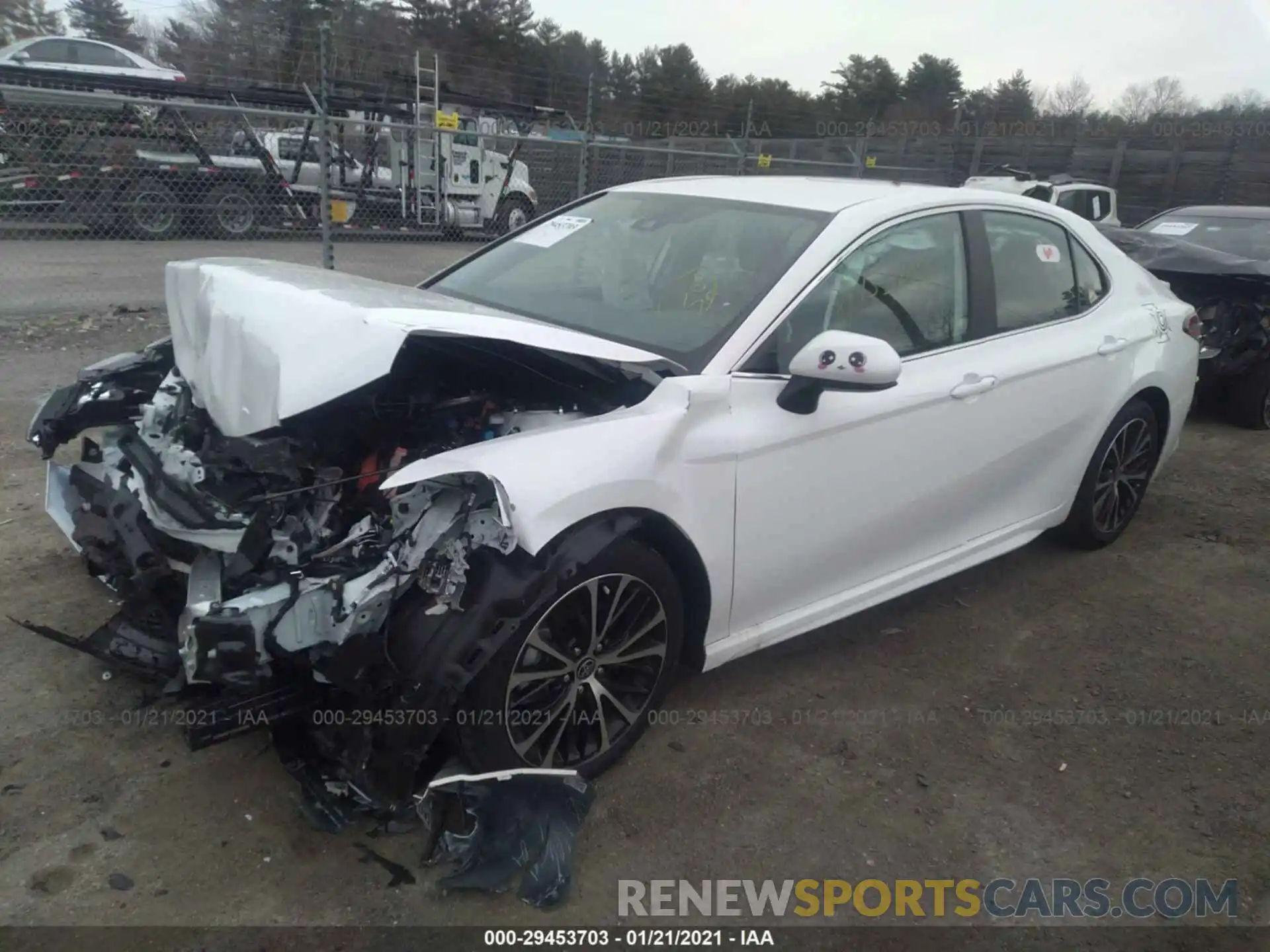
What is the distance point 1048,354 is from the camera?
372 centimetres

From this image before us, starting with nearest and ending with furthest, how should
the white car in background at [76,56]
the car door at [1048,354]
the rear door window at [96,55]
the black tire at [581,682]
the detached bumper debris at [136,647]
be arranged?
the black tire at [581,682] → the detached bumper debris at [136,647] → the car door at [1048,354] → the white car in background at [76,56] → the rear door window at [96,55]

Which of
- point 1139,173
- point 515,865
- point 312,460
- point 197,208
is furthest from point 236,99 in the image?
point 1139,173

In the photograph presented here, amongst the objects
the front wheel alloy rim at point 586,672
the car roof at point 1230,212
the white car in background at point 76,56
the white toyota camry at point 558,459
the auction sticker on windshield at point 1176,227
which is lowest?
the front wheel alloy rim at point 586,672

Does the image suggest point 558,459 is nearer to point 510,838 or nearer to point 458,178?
point 510,838

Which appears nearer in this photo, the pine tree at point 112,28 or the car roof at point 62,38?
the car roof at point 62,38

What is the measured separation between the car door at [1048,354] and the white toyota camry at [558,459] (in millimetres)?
22

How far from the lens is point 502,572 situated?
2363 mm

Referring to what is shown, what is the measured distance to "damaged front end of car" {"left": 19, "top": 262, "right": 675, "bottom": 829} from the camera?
2.27 metres

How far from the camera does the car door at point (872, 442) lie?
112 inches

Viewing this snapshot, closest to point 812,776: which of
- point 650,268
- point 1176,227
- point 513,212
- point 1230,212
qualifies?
point 650,268

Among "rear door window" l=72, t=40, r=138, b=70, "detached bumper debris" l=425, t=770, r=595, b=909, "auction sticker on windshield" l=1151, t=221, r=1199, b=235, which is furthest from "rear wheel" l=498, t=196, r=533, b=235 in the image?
"detached bumper debris" l=425, t=770, r=595, b=909

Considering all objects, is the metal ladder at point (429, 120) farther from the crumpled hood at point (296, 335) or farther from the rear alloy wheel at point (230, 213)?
the crumpled hood at point (296, 335)

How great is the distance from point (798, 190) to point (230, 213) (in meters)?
8.82

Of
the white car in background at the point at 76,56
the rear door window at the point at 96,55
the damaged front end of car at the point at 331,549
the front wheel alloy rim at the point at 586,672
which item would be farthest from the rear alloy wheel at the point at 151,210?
the front wheel alloy rim at the point at 586,672
